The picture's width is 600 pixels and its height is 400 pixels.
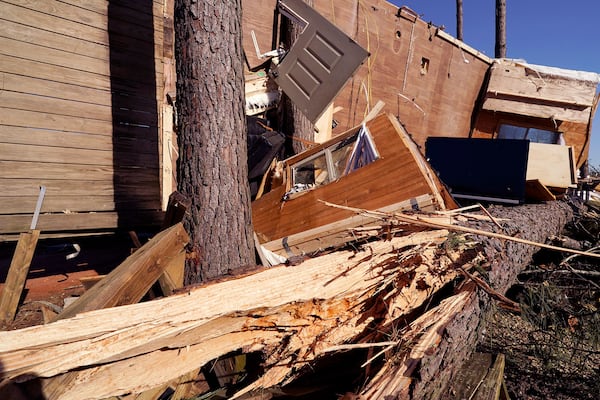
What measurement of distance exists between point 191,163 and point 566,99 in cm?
1064

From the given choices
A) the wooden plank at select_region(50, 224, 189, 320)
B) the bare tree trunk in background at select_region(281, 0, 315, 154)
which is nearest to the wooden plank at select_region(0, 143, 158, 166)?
the bare tree trunk in background at select_region(281, 0, 315, 154)

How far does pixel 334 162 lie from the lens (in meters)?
4.37

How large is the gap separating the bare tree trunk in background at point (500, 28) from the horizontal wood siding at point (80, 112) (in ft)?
38.6

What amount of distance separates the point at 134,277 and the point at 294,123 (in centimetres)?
426

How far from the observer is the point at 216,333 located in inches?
56.2

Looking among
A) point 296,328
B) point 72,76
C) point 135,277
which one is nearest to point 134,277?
point 135,277

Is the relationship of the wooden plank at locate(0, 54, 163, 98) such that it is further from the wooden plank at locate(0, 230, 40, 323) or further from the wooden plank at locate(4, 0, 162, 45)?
the wooden plank at locate(0, 230, 40, 323)

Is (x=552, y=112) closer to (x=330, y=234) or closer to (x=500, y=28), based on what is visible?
(x=500, y=28)

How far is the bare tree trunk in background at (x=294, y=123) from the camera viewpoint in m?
5.93

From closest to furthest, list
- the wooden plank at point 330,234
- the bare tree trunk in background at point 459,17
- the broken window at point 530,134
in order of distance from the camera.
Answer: the wooden plank at point 330,234 → the broken window at point 530,134 → the bare tree trunk in background at point 459,17

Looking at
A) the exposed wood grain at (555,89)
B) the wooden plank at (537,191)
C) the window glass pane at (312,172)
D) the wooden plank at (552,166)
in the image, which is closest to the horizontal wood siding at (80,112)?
the window glass pane at (312,172)

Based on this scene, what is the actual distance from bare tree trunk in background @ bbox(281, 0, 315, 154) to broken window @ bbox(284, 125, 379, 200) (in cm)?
133

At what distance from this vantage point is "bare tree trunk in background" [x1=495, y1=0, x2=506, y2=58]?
1248 centimetres

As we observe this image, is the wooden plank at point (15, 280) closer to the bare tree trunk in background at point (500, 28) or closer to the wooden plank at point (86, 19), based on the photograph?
the wooden plank at point (86, 19)
